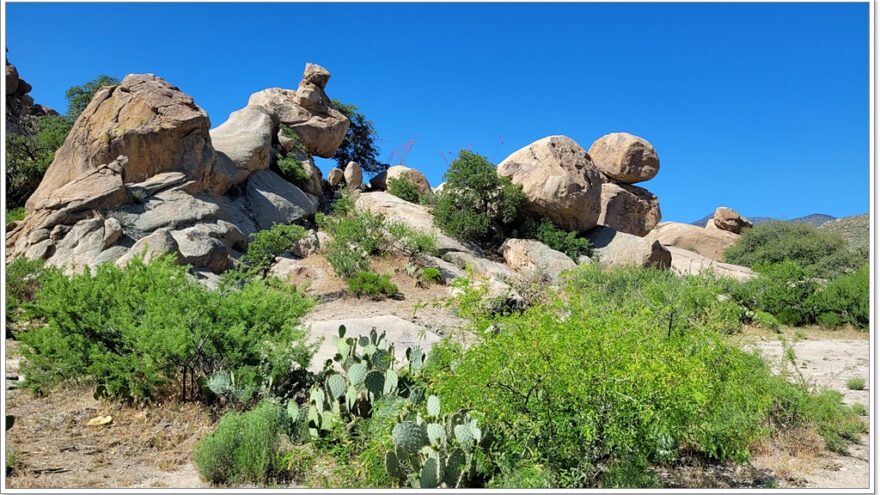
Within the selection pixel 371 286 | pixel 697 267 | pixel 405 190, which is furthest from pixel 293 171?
pixel 697 267

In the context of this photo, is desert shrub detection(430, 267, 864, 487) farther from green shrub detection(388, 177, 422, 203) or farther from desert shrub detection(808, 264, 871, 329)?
green shrub detection(388, 177, 422, 203)

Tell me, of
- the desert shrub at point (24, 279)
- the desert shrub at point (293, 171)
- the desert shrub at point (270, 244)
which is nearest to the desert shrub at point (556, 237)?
the desert shrub at point (293, 171)

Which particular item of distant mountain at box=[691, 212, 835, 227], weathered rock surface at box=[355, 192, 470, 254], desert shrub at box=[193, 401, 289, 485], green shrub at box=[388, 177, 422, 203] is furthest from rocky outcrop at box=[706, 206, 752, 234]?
desert shrub at box=[193, 401, 289, 485]

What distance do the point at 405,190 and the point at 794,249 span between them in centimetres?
1861

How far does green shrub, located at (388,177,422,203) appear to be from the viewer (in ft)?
93.0

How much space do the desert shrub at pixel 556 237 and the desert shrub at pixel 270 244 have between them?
28.7ft

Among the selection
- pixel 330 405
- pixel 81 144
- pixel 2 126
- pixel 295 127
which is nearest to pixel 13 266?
pixel 81 144

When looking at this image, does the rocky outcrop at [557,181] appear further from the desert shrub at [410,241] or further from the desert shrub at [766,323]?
the desert shrub at [766,323]

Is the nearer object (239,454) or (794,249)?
(239,454)

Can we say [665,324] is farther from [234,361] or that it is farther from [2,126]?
[2,126]

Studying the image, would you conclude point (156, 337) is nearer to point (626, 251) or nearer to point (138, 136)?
point (138, 136)

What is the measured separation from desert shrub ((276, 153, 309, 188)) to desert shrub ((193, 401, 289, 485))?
1962 centimetres

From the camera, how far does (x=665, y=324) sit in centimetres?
605

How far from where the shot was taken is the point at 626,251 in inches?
948
